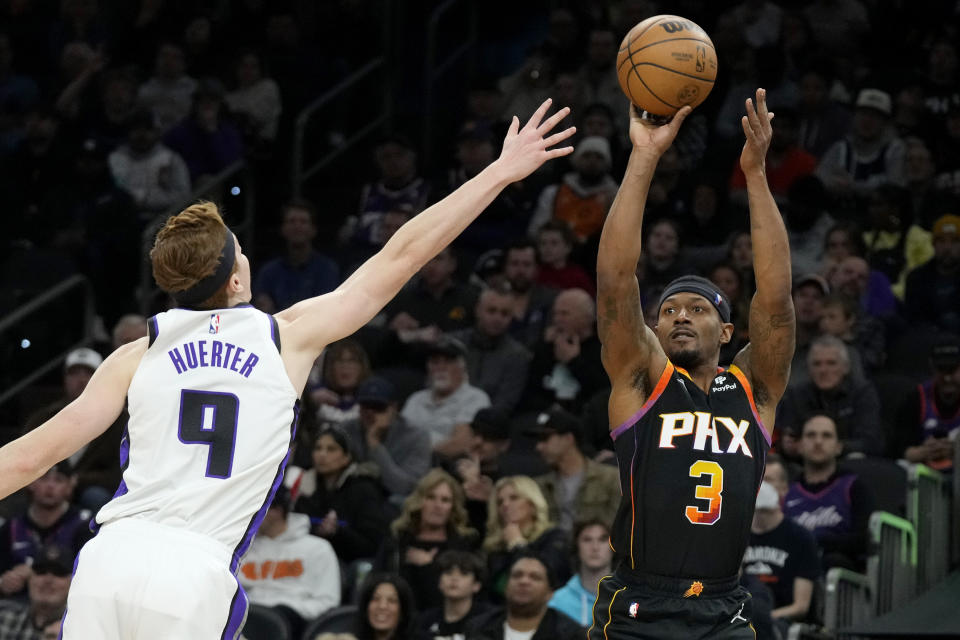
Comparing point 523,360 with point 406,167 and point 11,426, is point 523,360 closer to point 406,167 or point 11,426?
point 406,167

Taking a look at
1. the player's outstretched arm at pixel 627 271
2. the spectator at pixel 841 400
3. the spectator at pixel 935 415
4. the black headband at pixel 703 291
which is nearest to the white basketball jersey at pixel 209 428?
the player's outstretched arm at pixel 627 271

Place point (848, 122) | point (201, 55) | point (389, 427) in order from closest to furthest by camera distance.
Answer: point (389, 427) → point (848, 122) → point (201, 55)

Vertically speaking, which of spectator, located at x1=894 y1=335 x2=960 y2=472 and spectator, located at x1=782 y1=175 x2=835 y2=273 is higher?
spectator, located at x1=782 y1=175 x2=835 y2=273

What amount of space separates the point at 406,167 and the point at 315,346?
1010 cm

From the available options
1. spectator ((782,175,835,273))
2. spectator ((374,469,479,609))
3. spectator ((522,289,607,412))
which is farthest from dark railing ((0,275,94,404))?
spectator ((782,175,835,273))

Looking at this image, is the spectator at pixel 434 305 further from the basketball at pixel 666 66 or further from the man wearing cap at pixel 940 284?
the basketball at pixel 666 66

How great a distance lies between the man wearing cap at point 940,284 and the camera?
12.3 metres

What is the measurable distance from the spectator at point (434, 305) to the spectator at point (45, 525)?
11.0ft

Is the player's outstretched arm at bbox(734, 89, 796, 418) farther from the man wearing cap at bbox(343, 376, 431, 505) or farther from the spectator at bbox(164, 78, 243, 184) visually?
the spectator at bbox(164, 78, 243, 184)

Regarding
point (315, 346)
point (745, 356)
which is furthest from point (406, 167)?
point (315, 346)

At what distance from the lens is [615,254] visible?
601cm

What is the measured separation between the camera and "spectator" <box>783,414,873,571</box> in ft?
34.4

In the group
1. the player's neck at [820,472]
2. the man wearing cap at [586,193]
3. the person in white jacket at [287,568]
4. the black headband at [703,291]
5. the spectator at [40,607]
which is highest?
the man wearing cap at [586,193]

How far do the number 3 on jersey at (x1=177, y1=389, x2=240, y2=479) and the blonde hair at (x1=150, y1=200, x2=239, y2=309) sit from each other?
0.39 meters
